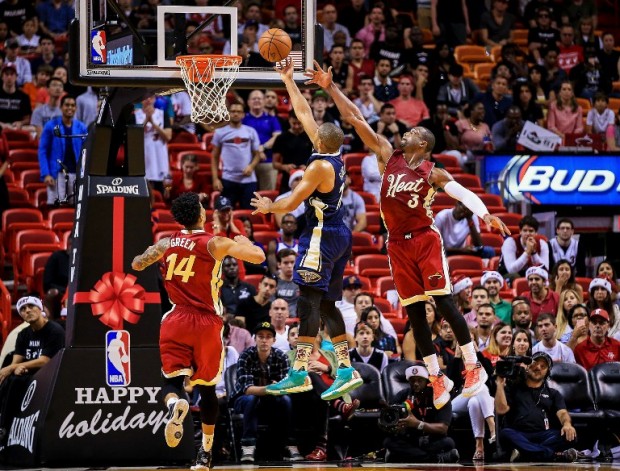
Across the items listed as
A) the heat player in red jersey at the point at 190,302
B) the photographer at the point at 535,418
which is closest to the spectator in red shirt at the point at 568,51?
the photographer at the point at 535,418

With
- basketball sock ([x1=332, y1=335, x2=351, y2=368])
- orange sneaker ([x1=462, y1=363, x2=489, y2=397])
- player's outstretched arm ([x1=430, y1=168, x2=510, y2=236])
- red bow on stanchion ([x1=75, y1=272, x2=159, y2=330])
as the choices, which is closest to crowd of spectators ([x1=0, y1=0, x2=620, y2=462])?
red bow on stanchion ([x1=75, y1=272, x2=159, y2=330])

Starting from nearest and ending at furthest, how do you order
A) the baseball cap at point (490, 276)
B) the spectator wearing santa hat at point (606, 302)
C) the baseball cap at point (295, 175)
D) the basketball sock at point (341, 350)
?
the basketball sock at point (341, 350)
the spectator wearing santa hat at point (606, 302)
the baseball cap at point (490, 276)
the baseball cap at point (295, 175)

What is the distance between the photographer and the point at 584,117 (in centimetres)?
2258

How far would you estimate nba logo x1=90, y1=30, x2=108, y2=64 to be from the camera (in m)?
12.6

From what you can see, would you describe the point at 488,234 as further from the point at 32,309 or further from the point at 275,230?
the point at 32,309

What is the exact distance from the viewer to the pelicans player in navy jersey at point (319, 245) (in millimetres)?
11516

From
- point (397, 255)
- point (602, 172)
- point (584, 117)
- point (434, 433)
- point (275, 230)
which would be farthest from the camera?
point (584, 117)

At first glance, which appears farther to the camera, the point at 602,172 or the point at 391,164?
the point at 602,172

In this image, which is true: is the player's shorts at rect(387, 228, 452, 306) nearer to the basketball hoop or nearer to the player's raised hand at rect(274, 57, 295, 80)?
the player's raised hand at rect(274, 57, 295, 80)

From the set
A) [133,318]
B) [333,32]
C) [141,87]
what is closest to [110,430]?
[133,318]

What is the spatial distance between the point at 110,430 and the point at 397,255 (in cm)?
361

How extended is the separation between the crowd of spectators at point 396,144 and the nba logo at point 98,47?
242 centimetres

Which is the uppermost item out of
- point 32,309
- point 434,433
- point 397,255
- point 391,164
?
point 391,164

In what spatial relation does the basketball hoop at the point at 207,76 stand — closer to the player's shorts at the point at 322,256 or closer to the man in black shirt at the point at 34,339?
the player's shorts at the point at 322,256
